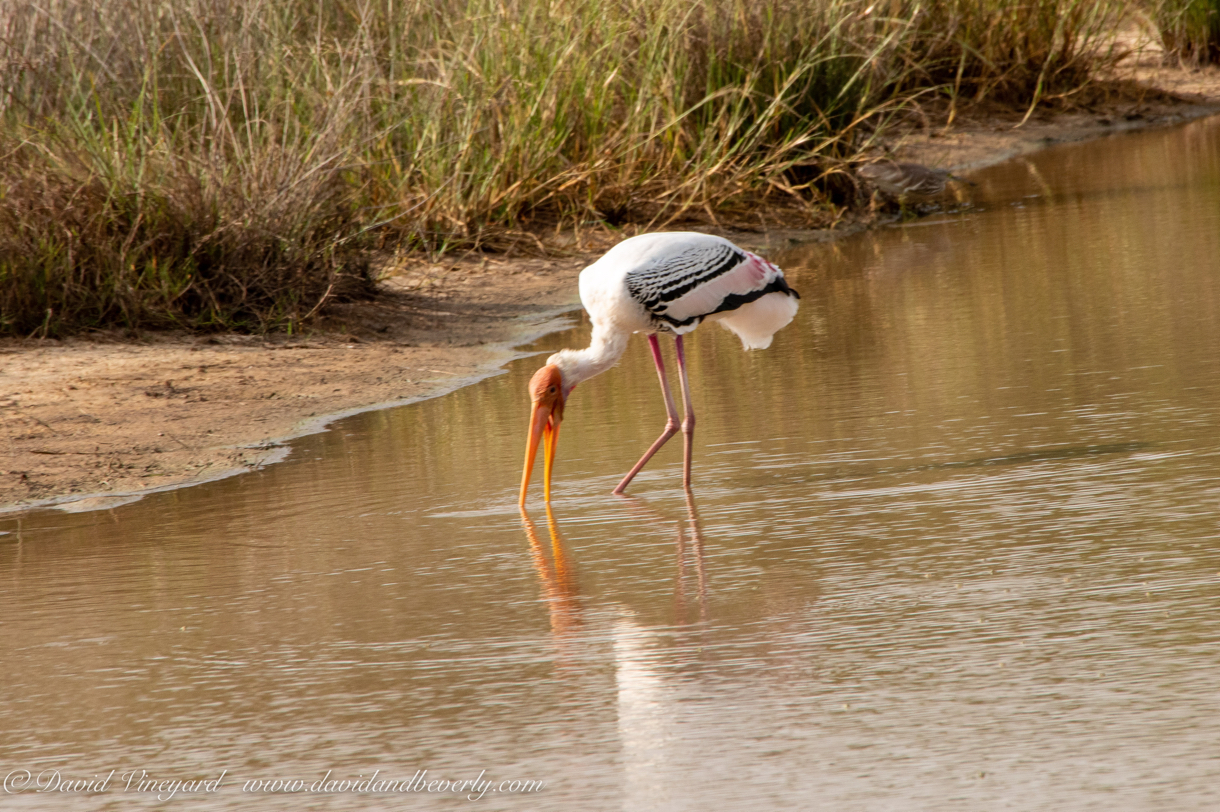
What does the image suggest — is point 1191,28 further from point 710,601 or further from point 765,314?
point 710,601

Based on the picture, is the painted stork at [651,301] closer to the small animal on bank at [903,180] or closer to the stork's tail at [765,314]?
the stork's tail at [765,314]

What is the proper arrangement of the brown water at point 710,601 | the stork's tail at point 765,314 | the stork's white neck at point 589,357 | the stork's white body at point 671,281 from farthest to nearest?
1. the stork's tail at point 765,314
2. the stork's white neck at point 589,357
3. the stork's white body at point 671,281
4. the brown water at point 710,601

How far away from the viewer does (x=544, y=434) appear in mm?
5234

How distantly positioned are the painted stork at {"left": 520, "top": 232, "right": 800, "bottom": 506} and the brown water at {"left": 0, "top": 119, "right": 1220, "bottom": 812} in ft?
0.62

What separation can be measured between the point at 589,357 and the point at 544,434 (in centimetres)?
31

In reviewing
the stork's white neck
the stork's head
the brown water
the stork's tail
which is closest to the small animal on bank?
the brown water

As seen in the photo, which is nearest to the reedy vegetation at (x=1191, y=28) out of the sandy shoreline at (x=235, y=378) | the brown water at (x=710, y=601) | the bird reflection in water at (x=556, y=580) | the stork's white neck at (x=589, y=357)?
the sandy shoreline at (x=235, y=378)

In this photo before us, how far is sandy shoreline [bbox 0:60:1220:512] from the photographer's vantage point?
18.5ft

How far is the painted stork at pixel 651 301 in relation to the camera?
521cm

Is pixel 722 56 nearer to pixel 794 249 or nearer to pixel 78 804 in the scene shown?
pixel 794 249

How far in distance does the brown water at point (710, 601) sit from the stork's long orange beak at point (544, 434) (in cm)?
10

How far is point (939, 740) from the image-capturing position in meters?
2.73

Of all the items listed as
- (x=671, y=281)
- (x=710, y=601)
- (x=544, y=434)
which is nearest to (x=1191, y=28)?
(x=671, y=281)

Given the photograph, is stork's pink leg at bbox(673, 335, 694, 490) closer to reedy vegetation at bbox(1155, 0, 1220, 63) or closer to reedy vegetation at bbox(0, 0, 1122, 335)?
reedy vegetation at bbox(0, 0, 1122, 335)
